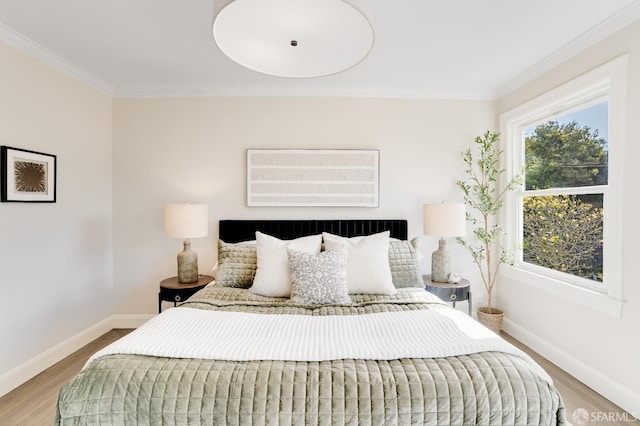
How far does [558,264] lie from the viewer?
103 inches

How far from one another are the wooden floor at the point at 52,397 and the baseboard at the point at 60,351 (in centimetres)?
5

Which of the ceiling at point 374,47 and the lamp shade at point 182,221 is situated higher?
the ceiling at point 374,47

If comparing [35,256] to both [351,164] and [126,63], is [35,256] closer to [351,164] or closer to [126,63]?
[126,63]

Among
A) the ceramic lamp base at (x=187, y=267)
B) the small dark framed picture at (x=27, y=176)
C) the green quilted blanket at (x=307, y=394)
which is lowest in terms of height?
the green quilted blanket at (x=307, y=394)

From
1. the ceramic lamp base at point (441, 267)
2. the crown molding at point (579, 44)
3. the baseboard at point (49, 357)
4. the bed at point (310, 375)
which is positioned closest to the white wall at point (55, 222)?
the baseboard at point (49, 357)

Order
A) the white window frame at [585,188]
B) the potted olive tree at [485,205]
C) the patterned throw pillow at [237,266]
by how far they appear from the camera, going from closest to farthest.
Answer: the white window frame at [585,188]
the patterned throw pillow at [237,266]
the potted olive tree at [485,205]

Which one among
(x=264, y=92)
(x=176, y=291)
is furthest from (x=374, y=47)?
(x=176, y=291)

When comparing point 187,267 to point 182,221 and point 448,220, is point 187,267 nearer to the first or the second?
point 182,221

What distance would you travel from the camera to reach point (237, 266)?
2.44 metres

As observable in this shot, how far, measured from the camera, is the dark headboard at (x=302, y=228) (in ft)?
10.2

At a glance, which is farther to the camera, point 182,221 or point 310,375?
point 182,221

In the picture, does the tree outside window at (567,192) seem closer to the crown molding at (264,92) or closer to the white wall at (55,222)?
the crown molding at (264,92)

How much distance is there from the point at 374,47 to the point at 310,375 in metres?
2.31

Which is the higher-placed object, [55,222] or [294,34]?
[294,34]
